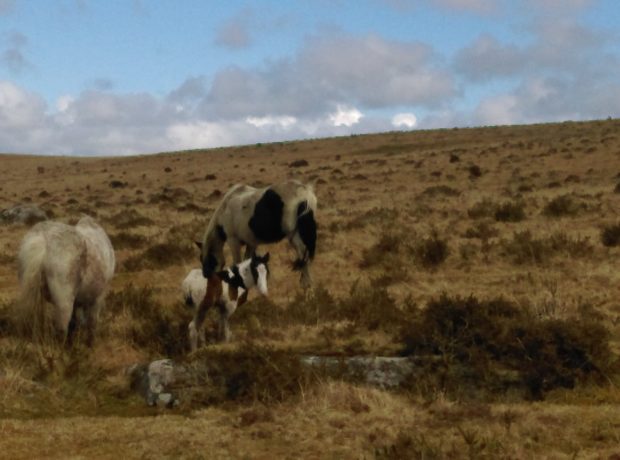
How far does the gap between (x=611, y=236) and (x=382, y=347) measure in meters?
8.13

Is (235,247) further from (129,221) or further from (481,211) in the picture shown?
(129,221)

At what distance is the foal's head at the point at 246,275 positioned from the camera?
28.3 feet

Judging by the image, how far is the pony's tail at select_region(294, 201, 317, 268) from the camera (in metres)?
12.1

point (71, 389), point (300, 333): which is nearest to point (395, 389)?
point (300, 333)

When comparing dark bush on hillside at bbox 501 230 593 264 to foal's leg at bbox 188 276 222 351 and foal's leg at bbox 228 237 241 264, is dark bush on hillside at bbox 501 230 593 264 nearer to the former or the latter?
foal's leg at bbox 228 237 241 264

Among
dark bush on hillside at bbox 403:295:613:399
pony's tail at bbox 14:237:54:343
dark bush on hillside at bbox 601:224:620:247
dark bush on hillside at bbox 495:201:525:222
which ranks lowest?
dark bush on hillside at bbox 403:295:613:399

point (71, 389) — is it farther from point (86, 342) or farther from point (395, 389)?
point (395, 389)

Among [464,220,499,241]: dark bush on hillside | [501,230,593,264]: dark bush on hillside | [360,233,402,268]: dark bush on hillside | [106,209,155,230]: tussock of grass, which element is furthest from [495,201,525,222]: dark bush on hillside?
[106,209,155,230]: tussock of grass

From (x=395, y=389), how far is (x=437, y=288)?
5033 millimetres

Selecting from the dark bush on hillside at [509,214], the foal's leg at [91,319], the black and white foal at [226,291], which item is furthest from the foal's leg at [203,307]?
the dark bush on hillside at [509,214]

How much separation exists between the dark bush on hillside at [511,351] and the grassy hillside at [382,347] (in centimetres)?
2

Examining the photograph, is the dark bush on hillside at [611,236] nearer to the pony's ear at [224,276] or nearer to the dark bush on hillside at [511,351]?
the dark bush on hillside at [511,351]

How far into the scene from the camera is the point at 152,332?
28.9 ft

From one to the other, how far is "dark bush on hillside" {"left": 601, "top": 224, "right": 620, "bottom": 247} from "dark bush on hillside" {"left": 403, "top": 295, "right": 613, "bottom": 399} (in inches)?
284
